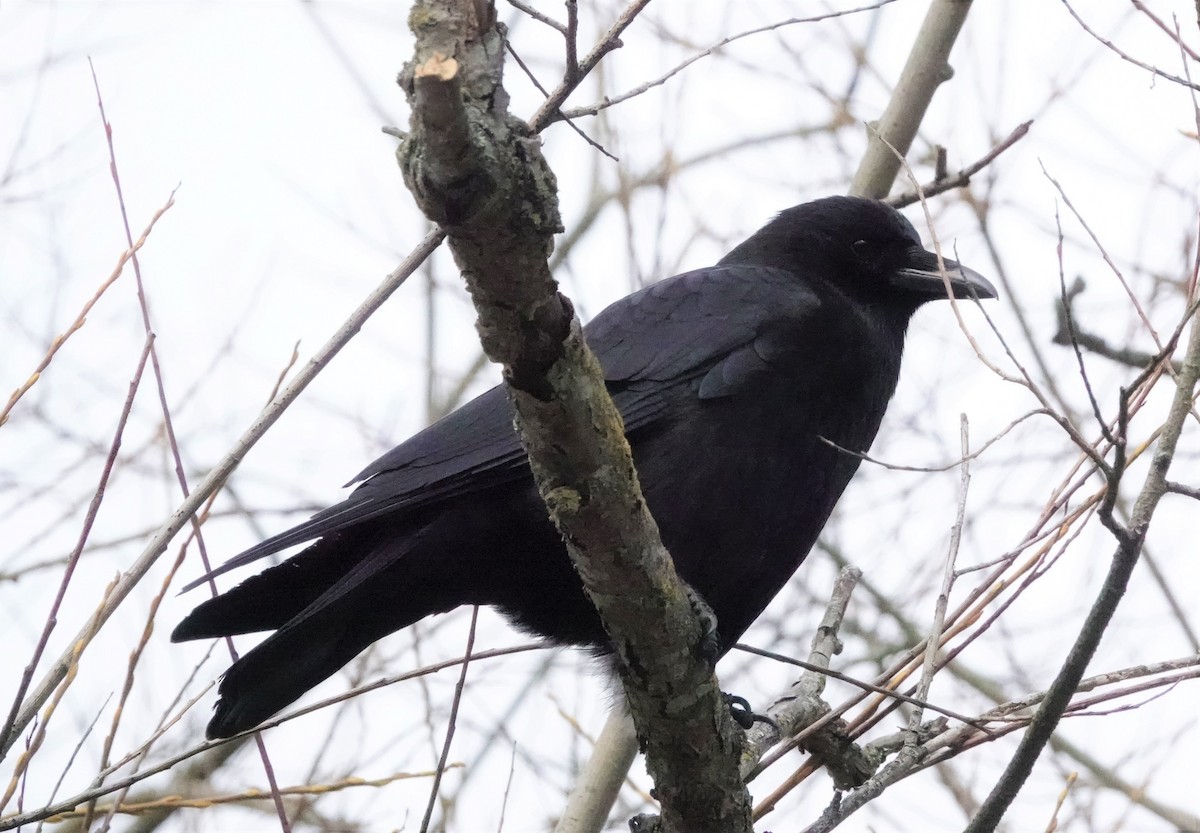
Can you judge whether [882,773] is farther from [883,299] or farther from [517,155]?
[883,299]

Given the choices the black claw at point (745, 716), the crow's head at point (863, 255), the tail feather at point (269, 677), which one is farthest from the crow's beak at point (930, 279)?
the tail feather at point (269, 677)

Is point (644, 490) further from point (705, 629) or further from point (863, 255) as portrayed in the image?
point (863, 255)

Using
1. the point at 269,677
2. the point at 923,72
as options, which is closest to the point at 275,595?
the point at 269,677

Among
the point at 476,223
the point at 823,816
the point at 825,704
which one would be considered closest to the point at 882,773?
the point at 823,816

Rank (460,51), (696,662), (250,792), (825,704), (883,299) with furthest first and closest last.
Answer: (883,299) → (825,704) → (696,662) → (250,792) → (460,51)

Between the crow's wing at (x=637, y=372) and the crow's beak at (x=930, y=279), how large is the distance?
1.66 feet

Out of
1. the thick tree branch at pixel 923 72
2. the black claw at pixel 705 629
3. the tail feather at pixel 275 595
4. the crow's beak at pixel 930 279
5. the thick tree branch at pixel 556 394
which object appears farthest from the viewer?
the thick tree branch at pixel 923 72

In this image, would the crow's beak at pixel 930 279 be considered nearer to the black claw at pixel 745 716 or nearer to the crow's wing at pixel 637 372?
the crow's wing at pixel 637 372

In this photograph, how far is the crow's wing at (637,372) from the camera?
3.74 m

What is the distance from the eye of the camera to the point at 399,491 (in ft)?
12.3

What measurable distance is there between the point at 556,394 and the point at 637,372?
5.52ft

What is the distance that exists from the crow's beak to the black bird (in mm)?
543

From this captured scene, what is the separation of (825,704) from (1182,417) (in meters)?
1.80

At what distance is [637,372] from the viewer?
13.4 ft
